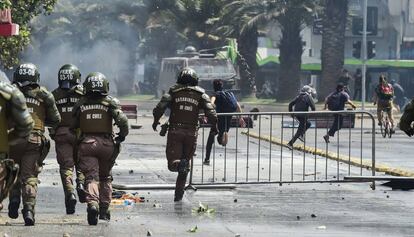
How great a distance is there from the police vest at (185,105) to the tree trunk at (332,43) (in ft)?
141

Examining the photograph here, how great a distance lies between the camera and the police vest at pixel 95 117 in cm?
1415

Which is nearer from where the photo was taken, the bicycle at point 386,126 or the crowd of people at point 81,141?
the crowd of people at point 81,141

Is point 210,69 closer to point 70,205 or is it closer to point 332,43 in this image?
point 332,43

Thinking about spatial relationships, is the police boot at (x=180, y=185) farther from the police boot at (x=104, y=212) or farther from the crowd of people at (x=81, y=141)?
the police boot at (x=104, y=212)

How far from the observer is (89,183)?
45.9ft

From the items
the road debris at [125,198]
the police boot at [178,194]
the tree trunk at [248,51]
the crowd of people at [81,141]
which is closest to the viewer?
the crowd of people at [81,141]

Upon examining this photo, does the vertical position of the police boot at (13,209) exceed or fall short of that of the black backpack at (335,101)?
it exceeds it

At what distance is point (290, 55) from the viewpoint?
66438 millimetres

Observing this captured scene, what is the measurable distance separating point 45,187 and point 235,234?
21.1 feet

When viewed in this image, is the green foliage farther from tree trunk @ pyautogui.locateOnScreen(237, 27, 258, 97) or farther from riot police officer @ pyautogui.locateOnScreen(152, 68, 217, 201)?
tree trunk @ pyautogui.locateOnScreen(237, 27, 258, 97)

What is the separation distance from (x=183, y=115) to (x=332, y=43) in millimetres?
43831

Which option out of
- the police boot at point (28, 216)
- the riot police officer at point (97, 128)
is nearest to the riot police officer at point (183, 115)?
the riot police officer at point (97, 128)

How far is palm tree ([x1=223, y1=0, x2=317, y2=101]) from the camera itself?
64.2 metres

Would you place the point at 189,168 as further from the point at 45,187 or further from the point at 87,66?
the point at 87,66
